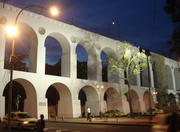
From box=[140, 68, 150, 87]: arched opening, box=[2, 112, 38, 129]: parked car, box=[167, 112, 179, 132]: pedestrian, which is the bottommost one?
box=[2, 112, 38, 129]: parked car

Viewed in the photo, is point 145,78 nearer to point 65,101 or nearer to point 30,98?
point 65,101

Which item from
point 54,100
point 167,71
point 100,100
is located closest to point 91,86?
point 100,100

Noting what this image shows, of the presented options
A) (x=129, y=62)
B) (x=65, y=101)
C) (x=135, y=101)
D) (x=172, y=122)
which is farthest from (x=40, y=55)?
(x=172, y=122)

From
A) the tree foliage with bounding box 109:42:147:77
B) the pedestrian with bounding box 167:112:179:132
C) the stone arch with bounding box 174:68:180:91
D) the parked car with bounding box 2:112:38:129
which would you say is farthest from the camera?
the stone arch with bounding box 174:68:180:91

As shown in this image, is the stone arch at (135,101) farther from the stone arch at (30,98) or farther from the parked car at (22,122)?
the parked car at (22,122)

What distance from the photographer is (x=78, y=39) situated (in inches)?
1390

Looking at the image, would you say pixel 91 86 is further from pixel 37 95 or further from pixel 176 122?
pixel 176 122

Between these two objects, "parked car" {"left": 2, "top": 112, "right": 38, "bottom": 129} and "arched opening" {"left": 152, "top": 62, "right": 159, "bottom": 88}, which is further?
"arched opening" {"left": 152, "top": 62, "right": 159, "bottom": 88}

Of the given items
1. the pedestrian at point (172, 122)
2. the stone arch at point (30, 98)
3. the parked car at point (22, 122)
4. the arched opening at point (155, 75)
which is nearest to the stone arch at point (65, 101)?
the stone arch at point (30, 98)

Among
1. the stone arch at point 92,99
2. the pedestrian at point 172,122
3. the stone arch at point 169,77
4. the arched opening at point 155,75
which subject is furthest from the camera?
the stone arch at point 169,77

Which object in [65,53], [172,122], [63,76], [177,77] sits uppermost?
[65,53]

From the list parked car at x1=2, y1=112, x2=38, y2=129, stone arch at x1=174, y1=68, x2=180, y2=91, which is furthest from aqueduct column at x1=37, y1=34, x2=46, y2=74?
stone arch at x1=174, y1=68, x2=180, y2=91

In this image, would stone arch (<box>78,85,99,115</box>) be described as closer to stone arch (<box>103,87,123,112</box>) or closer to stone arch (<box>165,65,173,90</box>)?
stone arch (<box>103,87,123,112</box>)

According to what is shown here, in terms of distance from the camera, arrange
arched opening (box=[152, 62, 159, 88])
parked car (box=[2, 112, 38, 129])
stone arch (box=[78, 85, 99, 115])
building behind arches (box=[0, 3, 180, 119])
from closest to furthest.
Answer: parked car (box=[2, 112, 38, 129]) < building behind arches (box=[0, 3, 180, 119]) < stone arch (box=[78, 85, 99, 115]) < arched opening (box=[152, 62, 159, 88])
